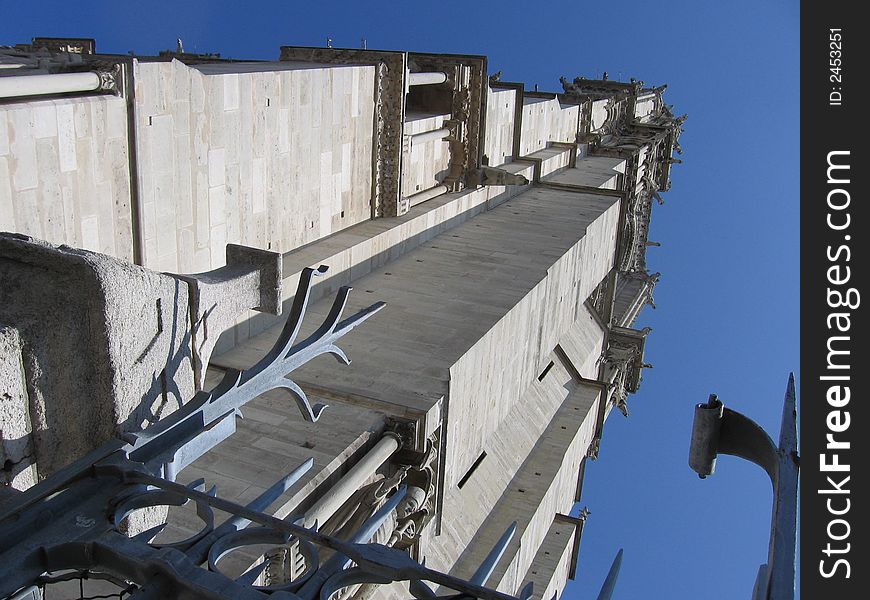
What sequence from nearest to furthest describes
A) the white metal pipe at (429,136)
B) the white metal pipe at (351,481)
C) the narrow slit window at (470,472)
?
the white metal pipe at (351,481) < the narrow slit window at (470,472) < the white metal pipe at (429,136)

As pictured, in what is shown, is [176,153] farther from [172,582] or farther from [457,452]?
[172,582]

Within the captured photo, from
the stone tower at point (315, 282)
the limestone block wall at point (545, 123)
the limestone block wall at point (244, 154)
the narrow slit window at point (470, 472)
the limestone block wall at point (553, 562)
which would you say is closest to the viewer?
the stone tower at point (315, 282)

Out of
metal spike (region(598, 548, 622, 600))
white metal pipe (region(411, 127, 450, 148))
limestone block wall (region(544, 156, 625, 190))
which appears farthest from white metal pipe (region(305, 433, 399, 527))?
limestone block wall (region(544, 156, 625, 190))

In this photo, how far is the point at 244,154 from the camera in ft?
36.0

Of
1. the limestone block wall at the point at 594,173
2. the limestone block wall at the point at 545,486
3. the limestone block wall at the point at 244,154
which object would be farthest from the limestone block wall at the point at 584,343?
the limestone block wall at the point at 244,154

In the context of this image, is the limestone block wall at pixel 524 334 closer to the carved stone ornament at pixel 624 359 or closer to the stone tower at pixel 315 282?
the stone tower at pixel 315 282

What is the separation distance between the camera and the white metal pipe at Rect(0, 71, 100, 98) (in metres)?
7.19

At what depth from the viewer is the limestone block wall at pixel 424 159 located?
17.3m

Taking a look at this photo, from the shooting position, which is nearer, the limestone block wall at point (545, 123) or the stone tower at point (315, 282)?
the stone tower at point (315, 282)

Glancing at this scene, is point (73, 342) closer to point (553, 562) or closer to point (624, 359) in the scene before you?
point (553, 562)

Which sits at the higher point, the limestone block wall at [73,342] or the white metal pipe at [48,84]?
the white metal pipe at [48,84]

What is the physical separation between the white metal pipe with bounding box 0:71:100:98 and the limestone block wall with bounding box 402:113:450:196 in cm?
856
